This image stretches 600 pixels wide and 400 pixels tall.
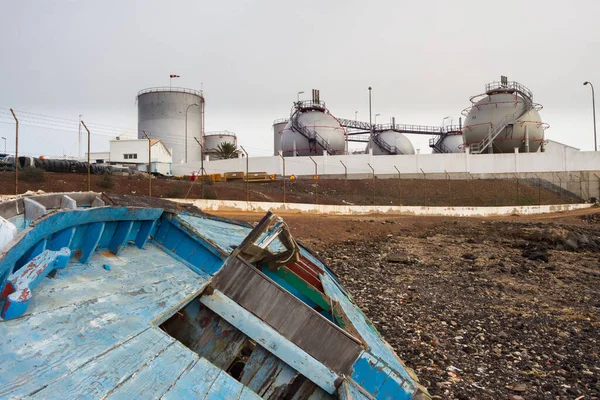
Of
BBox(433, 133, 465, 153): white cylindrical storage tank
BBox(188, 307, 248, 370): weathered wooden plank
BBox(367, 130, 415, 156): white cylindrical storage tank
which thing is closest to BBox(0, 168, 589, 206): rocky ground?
BBox(367, 130, 415, 156): white cylindrical storage tank

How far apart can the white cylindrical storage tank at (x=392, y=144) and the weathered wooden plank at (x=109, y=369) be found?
144 feet

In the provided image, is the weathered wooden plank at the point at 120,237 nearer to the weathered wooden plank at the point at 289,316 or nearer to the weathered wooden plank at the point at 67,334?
the weathered wooden plank at the point at 67,334

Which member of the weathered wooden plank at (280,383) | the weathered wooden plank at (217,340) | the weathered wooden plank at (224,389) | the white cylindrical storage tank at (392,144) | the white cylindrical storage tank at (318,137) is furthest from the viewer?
the white cylindrical storage tank at (392,144)

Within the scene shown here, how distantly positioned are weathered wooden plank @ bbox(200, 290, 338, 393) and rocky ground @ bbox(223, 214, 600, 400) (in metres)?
2.02

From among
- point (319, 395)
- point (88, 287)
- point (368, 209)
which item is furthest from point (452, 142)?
point (88, 287)

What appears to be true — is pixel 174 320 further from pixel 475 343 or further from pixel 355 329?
pixel 475 343

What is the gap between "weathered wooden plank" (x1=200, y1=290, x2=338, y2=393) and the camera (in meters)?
2.70

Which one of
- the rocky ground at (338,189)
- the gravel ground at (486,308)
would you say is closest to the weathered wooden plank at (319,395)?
the gravel ground at (486,308)

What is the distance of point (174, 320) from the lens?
9.70ft

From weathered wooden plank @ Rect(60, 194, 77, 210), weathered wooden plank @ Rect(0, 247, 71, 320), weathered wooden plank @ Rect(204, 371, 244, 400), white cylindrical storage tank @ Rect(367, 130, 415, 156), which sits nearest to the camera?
weathered wooden plank @ Rect(0, 247, 71, 320)

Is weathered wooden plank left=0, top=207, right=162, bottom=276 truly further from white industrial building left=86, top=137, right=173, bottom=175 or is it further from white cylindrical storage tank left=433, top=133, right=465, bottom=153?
white cylindrical storage tank left=433, top=133, right=465, bottom=153

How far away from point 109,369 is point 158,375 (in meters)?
0.20

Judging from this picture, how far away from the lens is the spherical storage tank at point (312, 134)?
3903 cm

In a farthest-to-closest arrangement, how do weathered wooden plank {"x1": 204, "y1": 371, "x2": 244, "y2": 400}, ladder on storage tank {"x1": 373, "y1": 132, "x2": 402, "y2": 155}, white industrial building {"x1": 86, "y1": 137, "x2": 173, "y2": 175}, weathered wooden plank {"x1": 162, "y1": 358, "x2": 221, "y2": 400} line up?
ladder on storage tank {"x1": 373, "y1": 132, "x2": 402, "y2": 155}
white industrial building {"x1": 86, "y1": 137, "x2": 173, "y2": 175}
weathered wooden plank {"x1": 204, "y1": 371, "x2": 244, "y2": 400}
weathered wooden plank {"x1": 162, "y1": 358, "x2": 221, "y2": 400}
